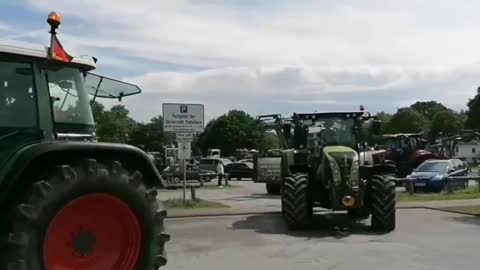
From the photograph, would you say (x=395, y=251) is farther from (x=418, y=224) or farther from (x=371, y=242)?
(x=418, y=224)

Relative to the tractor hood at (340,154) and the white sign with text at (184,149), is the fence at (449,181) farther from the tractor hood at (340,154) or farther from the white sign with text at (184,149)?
the tractor hood at (340,154)

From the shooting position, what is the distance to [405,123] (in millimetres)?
103000

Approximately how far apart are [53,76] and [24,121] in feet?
1.82

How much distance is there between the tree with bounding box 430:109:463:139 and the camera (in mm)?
102500

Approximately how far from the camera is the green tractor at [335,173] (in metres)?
13.8

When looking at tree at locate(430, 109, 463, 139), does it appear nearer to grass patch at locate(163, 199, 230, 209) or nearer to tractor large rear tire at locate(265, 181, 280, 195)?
tractor large rear tire at locate(265, 181, 280, 195)

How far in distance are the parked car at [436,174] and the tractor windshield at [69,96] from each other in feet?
72.5

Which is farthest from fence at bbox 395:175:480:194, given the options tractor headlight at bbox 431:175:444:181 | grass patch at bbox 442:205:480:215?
grass patch at bbox 442:205:480:215

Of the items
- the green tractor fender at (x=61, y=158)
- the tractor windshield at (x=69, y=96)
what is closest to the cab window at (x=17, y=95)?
the tractor windshield at (x=69, y=96)

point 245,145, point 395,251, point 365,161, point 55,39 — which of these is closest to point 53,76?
point 55,39

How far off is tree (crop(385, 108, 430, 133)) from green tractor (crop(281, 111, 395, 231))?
87.4 meters

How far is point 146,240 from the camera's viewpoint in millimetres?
6418

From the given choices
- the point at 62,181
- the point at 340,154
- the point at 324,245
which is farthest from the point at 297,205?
the point at 62,181

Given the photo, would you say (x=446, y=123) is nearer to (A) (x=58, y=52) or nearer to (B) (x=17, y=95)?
(A) (x=58, y=52)
